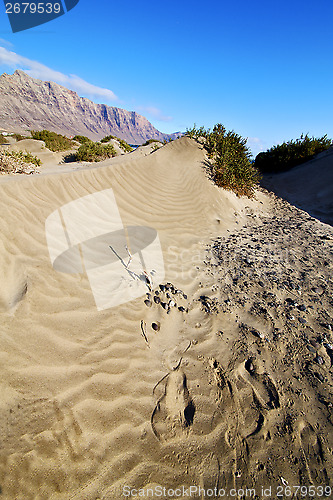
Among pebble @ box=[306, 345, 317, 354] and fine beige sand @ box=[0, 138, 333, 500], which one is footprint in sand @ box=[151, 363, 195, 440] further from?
pebble @ box=[306, 345, 317, 354]

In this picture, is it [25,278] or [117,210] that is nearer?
[25,278]

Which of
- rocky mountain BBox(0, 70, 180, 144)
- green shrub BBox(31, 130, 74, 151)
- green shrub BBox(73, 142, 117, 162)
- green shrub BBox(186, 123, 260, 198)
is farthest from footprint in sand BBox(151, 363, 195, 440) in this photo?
rocky mountain BBox(0, 70, 180, 144)

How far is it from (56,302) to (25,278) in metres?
0.60

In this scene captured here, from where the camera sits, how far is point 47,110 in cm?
11869

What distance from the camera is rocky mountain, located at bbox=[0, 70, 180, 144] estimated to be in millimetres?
88312

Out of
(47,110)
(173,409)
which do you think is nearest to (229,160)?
(173,409)

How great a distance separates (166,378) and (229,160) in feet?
25.0

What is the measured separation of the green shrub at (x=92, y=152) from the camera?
38.8 ft

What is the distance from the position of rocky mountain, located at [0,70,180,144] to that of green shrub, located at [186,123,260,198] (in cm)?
7191

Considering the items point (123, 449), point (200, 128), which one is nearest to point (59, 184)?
point (123, 449)

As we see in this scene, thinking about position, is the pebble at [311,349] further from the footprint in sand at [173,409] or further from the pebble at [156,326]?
the pebble at [156,326]

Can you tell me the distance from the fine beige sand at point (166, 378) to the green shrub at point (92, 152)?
872cm

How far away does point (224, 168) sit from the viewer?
759 centimetres

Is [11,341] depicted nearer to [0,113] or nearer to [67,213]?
[67,213]
